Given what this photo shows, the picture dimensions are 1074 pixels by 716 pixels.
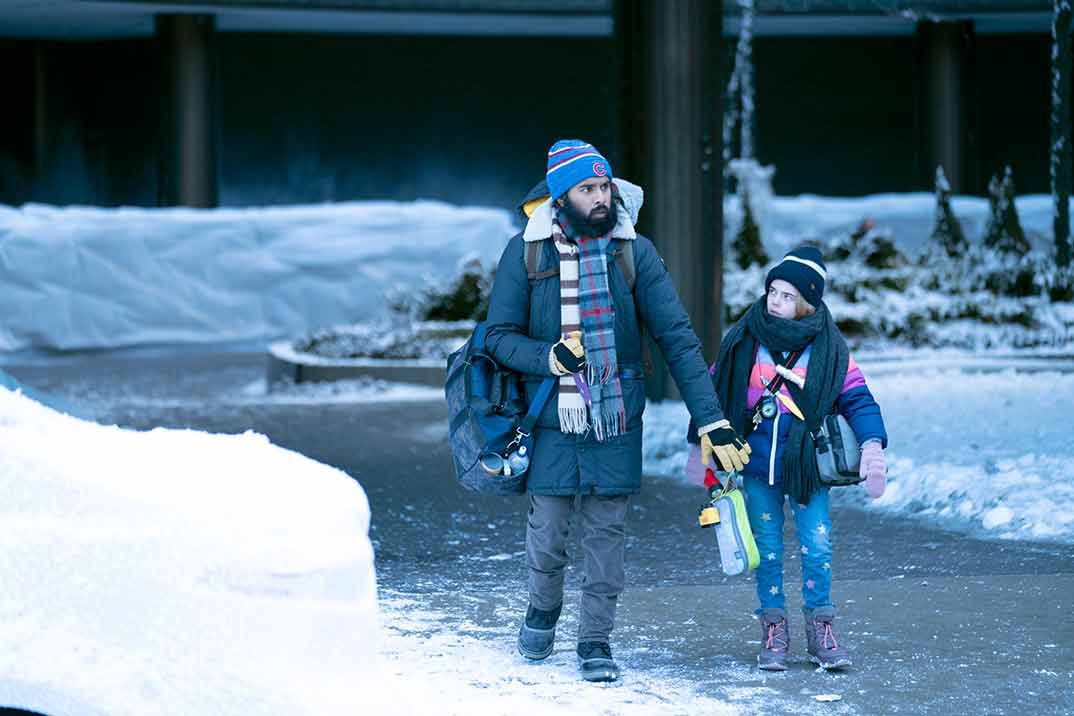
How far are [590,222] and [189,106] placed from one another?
74.0 ft

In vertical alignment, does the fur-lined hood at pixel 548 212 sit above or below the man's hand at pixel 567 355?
above

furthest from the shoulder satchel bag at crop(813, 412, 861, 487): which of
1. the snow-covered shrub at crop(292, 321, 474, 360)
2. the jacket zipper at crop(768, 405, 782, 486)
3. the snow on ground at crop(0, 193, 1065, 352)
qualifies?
the snow on ground at crop(0, 193, 1065, 352)

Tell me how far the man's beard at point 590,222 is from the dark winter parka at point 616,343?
0.10 metres

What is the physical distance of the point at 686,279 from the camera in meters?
11.7

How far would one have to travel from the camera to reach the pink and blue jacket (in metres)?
5.60

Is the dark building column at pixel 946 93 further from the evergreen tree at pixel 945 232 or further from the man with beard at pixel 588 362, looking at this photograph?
the man with beard at pixel 588 362

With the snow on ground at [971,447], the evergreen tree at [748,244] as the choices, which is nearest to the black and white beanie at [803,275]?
the snow on ground at [971,447]

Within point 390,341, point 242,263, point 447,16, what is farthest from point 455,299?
point 447,16

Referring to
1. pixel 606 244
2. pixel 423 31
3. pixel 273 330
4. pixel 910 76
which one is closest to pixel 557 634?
pixel 606 244

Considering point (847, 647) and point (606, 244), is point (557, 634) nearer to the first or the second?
point (847, 647)

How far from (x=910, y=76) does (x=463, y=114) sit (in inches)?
313

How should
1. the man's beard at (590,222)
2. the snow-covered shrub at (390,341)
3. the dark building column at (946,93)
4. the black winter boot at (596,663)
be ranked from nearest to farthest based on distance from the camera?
the black winter boot at (596,663), the man's beard at (590,222), the snow-covered shrub at (390,341), the dark building column at (946,93)

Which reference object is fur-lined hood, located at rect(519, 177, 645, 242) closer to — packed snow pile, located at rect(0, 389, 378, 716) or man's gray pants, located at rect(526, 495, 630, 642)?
man's gray pants, located at rect(526, 495, 630, 642)

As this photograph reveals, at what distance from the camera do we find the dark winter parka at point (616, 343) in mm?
5539
